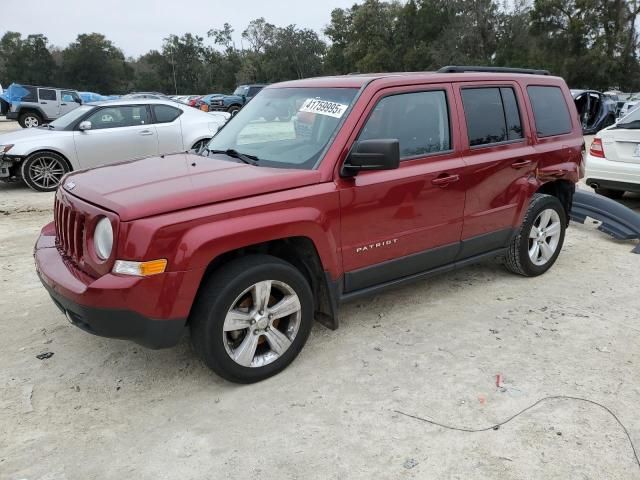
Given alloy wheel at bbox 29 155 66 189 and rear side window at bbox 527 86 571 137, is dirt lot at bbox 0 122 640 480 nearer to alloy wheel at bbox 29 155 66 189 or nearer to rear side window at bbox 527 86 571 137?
rear side window at bbox 527 86 571 137

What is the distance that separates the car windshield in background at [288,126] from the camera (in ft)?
11.6

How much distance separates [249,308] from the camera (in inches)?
125

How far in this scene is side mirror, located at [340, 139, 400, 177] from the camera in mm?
3191

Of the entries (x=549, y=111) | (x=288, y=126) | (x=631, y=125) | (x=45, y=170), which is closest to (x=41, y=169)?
(x=45, y=170)

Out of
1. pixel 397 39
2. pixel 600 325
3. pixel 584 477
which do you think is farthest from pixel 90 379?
pixel 397 39

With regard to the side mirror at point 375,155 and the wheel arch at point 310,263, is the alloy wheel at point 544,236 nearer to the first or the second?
Answer: the side mirror at point 375,155

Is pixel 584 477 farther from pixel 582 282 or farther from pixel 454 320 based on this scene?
pixel 582 282

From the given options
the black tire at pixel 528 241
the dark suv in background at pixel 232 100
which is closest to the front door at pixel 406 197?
the black tire at pixel 528 241

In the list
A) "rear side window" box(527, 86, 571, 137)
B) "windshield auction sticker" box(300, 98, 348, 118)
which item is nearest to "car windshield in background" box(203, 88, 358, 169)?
"windshield auction sticker" box(300, 98, 348, 118)

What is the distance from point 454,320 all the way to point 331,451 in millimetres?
1803

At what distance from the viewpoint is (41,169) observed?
9070 mm

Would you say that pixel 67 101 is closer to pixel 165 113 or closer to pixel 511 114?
pixel 165 113

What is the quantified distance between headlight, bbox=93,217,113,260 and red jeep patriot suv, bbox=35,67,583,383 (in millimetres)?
13

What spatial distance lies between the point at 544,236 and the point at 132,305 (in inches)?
150
